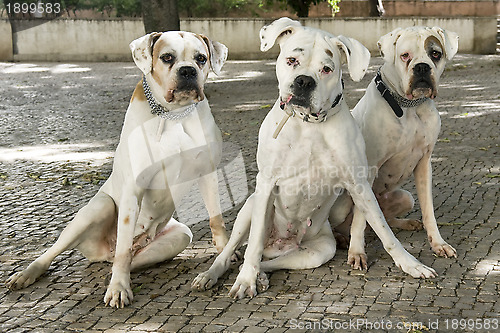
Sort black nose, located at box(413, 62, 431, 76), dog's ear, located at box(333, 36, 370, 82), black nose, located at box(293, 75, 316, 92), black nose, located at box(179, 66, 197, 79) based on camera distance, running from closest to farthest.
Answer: black nose, located at box(293, 75, 316, 92) < dog's ear, located at box(333, 36, 370, 82) < black nose, located at box(179, 66, 197, 79) < black nose, located at box(413, 62, 431, 76)

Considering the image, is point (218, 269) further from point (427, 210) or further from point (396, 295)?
point (427, 210)

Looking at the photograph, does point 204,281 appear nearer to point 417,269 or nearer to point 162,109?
point 162,109

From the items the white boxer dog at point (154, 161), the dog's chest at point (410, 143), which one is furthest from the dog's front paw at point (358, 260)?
the white boxer dog at point (154, 161)

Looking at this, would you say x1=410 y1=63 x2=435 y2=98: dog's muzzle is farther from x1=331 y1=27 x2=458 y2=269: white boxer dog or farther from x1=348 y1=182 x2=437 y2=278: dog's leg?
x1=348 y1=182 x2=437 y2=278: dog's leg

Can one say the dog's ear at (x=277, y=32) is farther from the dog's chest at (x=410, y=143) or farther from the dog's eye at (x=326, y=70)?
the dog's chest at (x=410, y=143)

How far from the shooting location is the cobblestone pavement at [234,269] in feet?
14.0

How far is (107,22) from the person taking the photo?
2252cm

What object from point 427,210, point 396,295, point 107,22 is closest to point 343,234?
point 427,210

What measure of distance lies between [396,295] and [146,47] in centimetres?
234

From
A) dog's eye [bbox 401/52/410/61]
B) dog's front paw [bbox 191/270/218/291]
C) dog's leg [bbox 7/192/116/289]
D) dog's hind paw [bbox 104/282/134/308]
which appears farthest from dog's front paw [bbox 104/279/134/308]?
dog's eye [bbox 401/52/410/61]

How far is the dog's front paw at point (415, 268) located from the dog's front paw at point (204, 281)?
129cm

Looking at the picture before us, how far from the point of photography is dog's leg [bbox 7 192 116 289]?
496 centimetres

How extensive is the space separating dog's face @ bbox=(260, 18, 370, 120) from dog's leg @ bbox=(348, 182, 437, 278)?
0.63 m

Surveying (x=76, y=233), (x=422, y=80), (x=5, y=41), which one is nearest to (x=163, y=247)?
(x=76, y=233)
